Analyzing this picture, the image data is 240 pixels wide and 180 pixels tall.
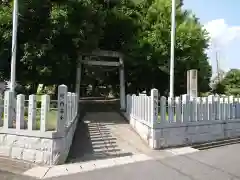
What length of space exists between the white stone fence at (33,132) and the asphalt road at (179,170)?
3.52 feet

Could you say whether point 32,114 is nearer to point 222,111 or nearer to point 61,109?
point 61,109

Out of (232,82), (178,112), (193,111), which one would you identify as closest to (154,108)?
(178,112)

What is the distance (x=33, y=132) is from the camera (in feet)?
25.6

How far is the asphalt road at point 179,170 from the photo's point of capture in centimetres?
688

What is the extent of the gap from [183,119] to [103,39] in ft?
28.8

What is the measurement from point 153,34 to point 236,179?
13.2m

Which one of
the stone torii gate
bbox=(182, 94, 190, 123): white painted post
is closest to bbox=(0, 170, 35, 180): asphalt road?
bbox=(182, 94, 190, 123): white painted post

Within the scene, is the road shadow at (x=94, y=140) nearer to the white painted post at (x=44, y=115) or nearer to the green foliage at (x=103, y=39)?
the white painted post at (x=44, y=115)

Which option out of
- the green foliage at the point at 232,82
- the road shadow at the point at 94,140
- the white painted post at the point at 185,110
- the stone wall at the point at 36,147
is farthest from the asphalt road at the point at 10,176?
the green foliage at the point at 232,82

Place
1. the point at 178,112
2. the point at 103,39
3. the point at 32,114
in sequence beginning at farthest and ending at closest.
A: the point at 103,39
the point at 178,112
the point at 32,114

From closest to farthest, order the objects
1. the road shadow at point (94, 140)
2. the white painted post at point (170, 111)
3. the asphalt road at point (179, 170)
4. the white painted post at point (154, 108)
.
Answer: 1. the asphalt road at point (179, 170)
2. the road shadow at point (94, 140)
3. the white painted post at point (154, 108)
4. the white painted post at point (170, 111)

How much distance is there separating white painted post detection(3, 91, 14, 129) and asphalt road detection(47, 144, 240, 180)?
2.31 meters

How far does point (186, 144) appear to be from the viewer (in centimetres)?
1041

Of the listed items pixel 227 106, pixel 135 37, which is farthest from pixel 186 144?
pixel 135 37
